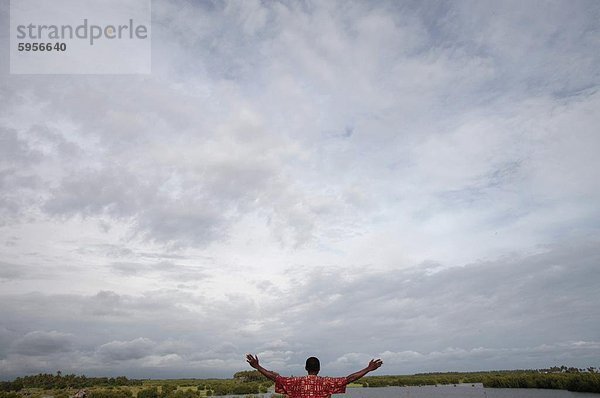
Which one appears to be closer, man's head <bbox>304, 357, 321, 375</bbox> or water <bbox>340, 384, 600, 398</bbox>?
man's head <bbox>304, 357, 321, 375</bbox>

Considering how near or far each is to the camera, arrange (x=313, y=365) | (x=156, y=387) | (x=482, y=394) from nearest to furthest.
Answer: (x=313, y=365) → (x=156, y=387) → (x=482, y=394)

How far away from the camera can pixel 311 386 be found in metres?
6.46

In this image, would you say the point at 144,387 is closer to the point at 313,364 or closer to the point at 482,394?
the point at 482,394

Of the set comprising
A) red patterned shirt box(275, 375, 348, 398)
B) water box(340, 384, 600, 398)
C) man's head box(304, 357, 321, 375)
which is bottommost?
water box(340, 384, 600, 398)

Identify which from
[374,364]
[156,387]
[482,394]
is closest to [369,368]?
[374,364]

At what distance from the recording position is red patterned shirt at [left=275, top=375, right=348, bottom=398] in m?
6.46

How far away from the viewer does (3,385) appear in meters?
54.4

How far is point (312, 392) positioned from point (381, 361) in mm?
1194

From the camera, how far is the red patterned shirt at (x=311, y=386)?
646 cm

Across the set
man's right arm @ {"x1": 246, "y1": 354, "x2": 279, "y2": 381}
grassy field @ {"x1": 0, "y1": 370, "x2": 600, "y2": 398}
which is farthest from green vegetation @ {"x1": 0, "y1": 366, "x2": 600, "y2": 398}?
man's right arm @ {"x1": 246, "y1": 354, "x2": 279, "y2": 381}

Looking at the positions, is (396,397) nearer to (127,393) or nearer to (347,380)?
(127,393)

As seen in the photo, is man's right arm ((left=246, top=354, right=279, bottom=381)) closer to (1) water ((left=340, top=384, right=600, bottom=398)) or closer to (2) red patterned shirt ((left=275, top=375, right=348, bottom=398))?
(2) red patterned shirt ((left=275, top=375, right=348, bottom=398))

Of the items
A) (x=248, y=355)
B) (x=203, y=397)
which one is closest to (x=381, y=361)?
(x=248, y=355)

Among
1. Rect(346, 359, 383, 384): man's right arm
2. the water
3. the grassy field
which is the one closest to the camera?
Rect(346, 359, 383, 384): man's right arm
